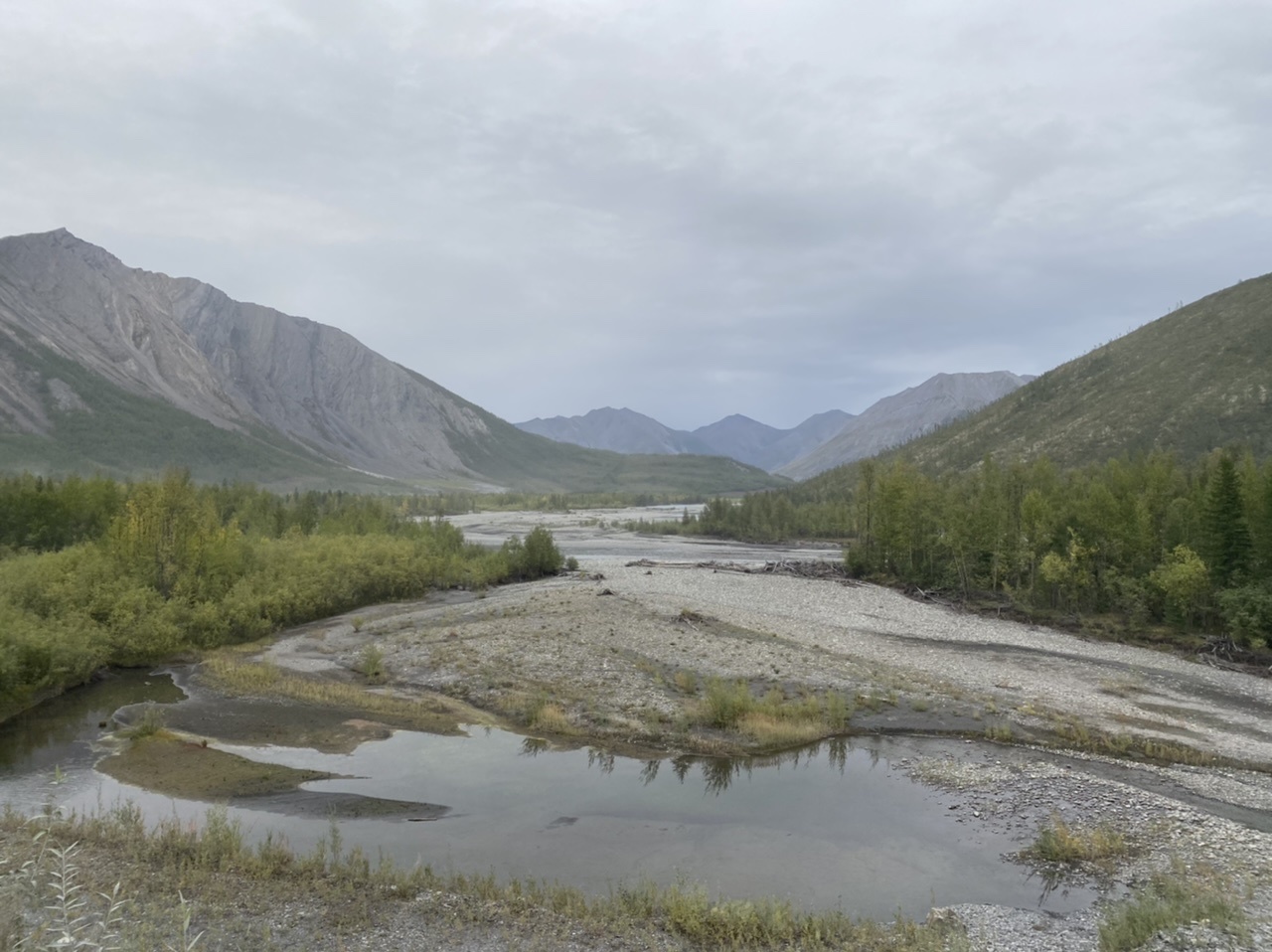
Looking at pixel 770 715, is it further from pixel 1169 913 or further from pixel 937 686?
pixel 1169 913

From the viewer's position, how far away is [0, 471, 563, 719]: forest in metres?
31.0

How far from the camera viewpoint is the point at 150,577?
130 ft

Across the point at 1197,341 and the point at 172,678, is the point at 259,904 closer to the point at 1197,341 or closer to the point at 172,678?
the point at 172,678

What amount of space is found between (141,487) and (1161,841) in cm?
4744

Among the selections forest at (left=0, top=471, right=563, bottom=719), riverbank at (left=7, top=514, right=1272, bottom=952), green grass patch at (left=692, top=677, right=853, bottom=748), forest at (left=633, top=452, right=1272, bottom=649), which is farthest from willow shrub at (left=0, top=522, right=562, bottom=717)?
forest at (left=633, top=452, right=1272, bottom=649)

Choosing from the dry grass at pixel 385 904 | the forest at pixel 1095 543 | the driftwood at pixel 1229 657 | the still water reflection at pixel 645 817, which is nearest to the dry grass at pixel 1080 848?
the still water reflection at pixel 645 817

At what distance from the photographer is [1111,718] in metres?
27.4

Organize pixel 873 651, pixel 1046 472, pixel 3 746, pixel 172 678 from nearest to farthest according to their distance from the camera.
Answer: pixel 3 746
pixel 172 678
pixel 873 651
pixel 1046 472

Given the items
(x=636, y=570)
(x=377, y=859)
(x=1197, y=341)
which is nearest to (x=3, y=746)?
(x=377, y=859)

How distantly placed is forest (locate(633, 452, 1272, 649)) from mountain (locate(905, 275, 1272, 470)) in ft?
213

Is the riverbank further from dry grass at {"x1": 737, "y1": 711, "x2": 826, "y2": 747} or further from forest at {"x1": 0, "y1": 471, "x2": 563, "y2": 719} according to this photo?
forest at {"x1": 0, "y1": 471, "x2": 563, "y2": 719}

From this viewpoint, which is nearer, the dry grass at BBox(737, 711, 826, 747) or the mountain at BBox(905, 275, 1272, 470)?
the dry grass at BBox(737, 711, 826, 747)

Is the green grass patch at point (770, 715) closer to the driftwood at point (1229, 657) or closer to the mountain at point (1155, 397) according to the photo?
the driftwood at point (1229, 657)

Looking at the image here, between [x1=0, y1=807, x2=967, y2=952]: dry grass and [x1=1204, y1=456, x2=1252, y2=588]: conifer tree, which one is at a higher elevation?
[x1=1204, y1=456, x2=1252, y2=588]: conifer tree
